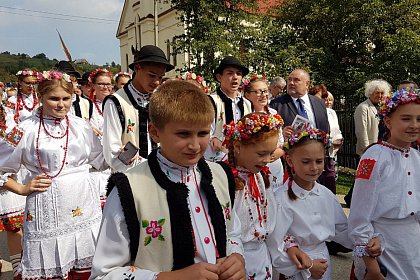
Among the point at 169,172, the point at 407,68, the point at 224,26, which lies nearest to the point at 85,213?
the point at 169,172

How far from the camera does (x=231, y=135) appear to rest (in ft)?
9.75

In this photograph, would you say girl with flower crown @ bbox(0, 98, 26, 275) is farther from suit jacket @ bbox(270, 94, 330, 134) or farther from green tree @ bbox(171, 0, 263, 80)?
green tree @ bbox(171, 0, 263, 80)

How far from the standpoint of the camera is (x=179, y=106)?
1.76 meters

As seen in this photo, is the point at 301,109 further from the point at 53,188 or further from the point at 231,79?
the point at 53,188

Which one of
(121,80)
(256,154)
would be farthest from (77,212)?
(121,80)

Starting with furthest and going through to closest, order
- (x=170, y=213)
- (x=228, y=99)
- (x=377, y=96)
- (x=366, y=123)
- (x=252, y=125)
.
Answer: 1. (x=366, y=123)
2. (x=377, y=96)
3. (x=228, y=99)
4. (x=252, y=125)
5. (x=170, y=213)

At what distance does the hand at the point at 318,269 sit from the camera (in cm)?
286

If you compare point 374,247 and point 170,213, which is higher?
point 170,213

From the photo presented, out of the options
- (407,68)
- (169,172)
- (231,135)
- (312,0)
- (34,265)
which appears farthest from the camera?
(312,0)

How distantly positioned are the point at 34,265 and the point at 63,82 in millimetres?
1549

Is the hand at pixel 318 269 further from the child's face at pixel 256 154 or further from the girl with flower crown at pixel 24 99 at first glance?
the girl with flower crown at pixel 24 99

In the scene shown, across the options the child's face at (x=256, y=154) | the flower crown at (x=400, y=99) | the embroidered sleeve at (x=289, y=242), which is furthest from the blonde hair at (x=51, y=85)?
the flower crown at (x=400, y=99)

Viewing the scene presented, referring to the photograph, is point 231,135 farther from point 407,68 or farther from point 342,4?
point 342,4

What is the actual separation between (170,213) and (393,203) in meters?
2.03
